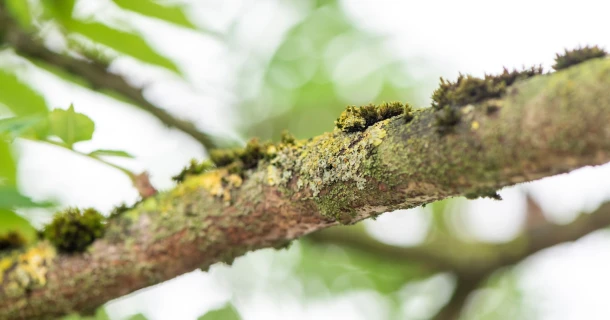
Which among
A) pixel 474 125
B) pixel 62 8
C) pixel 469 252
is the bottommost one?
pixel 469 252

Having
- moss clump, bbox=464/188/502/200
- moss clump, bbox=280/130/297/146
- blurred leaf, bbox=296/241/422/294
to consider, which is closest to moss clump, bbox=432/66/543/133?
moss clump, bbox=464/188/502/200

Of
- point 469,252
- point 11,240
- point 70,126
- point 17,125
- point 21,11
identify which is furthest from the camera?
point 469,252

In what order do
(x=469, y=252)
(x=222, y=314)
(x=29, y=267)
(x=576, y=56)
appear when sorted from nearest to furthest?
(x=576, y=56)
(x=29, y=267)
(x=222, y=314)
(x=469, y=252)

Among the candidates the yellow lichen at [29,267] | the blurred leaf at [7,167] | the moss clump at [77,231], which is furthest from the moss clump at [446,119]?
the blurred leaf at [7,167]

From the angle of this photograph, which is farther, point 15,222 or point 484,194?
point 15,222

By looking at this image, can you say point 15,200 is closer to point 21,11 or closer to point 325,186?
point 325,186

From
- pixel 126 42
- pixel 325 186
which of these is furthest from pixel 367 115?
pixel 126 42

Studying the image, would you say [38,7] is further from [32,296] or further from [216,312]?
[216,312]
